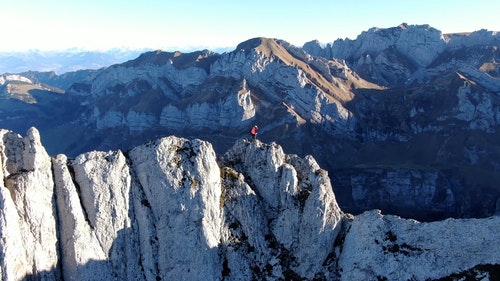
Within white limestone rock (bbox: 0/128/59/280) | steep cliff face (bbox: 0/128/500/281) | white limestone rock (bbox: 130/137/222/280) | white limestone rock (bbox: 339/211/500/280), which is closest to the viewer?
white limestone rock (bbox: 0/128/59/280)

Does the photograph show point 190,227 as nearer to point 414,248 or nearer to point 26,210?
point 26,210

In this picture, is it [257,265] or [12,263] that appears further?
[257,265]

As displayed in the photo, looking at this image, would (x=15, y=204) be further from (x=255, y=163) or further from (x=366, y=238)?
(x=366, y=238)

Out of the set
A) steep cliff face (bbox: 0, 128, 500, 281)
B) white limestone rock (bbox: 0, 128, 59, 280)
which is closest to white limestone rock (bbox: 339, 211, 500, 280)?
steep cliff face (bbox: 0, 128, 500, 281)

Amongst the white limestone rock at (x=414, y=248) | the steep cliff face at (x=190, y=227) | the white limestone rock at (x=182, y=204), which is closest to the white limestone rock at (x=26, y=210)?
the steep cliff face at (x=190, y=227)

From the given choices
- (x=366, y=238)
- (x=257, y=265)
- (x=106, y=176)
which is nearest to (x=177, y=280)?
(x=257, y=265)

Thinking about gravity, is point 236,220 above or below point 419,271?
above

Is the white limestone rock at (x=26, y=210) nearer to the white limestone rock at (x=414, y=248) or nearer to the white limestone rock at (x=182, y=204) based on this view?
the white limestone rock at (x=182, y=204)

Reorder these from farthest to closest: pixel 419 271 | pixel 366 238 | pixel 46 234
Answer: pixel 366 238 < pixel 419 271 < pixel 46 234

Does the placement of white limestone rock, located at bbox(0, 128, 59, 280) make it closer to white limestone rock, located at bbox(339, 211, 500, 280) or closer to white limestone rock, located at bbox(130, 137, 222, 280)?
white limestone rock, located at bbox(130, 137, 222, 280)
